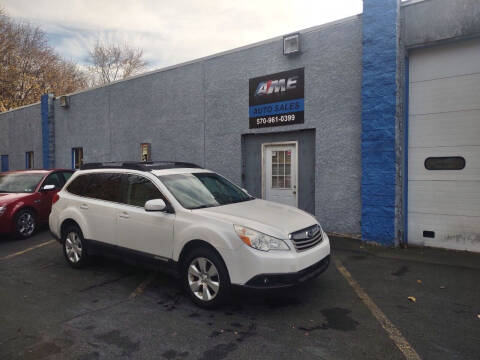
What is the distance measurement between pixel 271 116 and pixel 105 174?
188 inches

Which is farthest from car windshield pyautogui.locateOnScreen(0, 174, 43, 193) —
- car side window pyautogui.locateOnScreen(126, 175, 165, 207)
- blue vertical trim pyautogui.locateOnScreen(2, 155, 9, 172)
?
blue vertical trim pyautogui.locateOnScreen(2, 155, 9, 172)

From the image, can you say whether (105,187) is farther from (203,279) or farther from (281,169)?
(281,169)

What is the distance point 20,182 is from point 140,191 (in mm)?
5698

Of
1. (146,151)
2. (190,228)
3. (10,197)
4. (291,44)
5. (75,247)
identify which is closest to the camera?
(190,228)

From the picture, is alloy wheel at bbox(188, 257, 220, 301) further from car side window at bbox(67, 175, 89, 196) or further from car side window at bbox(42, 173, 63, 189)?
car side window at bbox(42, 173, 63, 189)

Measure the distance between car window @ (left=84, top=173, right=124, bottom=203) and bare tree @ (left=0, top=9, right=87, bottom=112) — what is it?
24.6m

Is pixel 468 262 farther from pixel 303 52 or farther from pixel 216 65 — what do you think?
pixel 216 65

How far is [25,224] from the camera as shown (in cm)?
823

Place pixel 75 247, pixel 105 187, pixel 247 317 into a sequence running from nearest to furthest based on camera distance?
pixel 247 317 → pixel 105 187 → pixel 75 247

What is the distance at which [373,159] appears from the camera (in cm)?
734

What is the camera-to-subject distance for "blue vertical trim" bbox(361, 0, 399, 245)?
7.09 m

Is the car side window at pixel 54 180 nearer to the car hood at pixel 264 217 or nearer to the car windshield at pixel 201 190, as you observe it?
the car windshield at pixel 201 190

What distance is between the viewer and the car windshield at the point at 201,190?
469 cm

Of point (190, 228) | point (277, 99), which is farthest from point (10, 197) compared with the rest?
point (277, 99)
